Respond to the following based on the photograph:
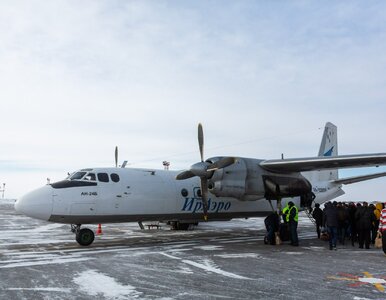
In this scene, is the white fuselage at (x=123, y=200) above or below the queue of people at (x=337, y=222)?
above

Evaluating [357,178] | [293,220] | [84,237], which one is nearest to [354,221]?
[293,220]

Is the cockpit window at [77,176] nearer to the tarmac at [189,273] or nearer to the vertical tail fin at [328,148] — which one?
the tarmac at [189,273]

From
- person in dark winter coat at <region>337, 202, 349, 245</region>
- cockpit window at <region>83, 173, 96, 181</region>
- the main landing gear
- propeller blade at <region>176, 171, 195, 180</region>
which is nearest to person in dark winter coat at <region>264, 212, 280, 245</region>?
person in dark winter coat at <region>337, 202, 349, 245</region>

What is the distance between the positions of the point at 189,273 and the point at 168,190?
25.8ft

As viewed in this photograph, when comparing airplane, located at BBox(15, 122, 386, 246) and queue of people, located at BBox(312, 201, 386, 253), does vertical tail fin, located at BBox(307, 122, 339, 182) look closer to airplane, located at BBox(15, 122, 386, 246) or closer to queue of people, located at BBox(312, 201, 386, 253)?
airplane, located at BBox(15, 122, 386, 246)

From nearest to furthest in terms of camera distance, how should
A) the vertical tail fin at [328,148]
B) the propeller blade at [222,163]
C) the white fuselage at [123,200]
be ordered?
the white fuselage at [123,200] < the propeller blade at [222,163] < the vertical tail fin at [328,148]

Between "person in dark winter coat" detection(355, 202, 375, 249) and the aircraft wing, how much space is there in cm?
177

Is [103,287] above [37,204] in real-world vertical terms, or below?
below

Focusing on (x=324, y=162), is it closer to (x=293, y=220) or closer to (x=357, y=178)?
(x=293, y=220)

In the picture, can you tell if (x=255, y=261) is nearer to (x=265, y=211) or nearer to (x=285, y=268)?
(x=285, y=268)

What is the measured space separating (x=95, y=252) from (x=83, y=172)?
340cm

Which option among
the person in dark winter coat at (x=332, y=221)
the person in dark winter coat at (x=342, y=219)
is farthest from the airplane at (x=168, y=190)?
the person in dark winter coat at (x=332, y=221)

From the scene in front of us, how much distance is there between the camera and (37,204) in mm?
13000

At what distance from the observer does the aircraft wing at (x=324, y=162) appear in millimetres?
14719
